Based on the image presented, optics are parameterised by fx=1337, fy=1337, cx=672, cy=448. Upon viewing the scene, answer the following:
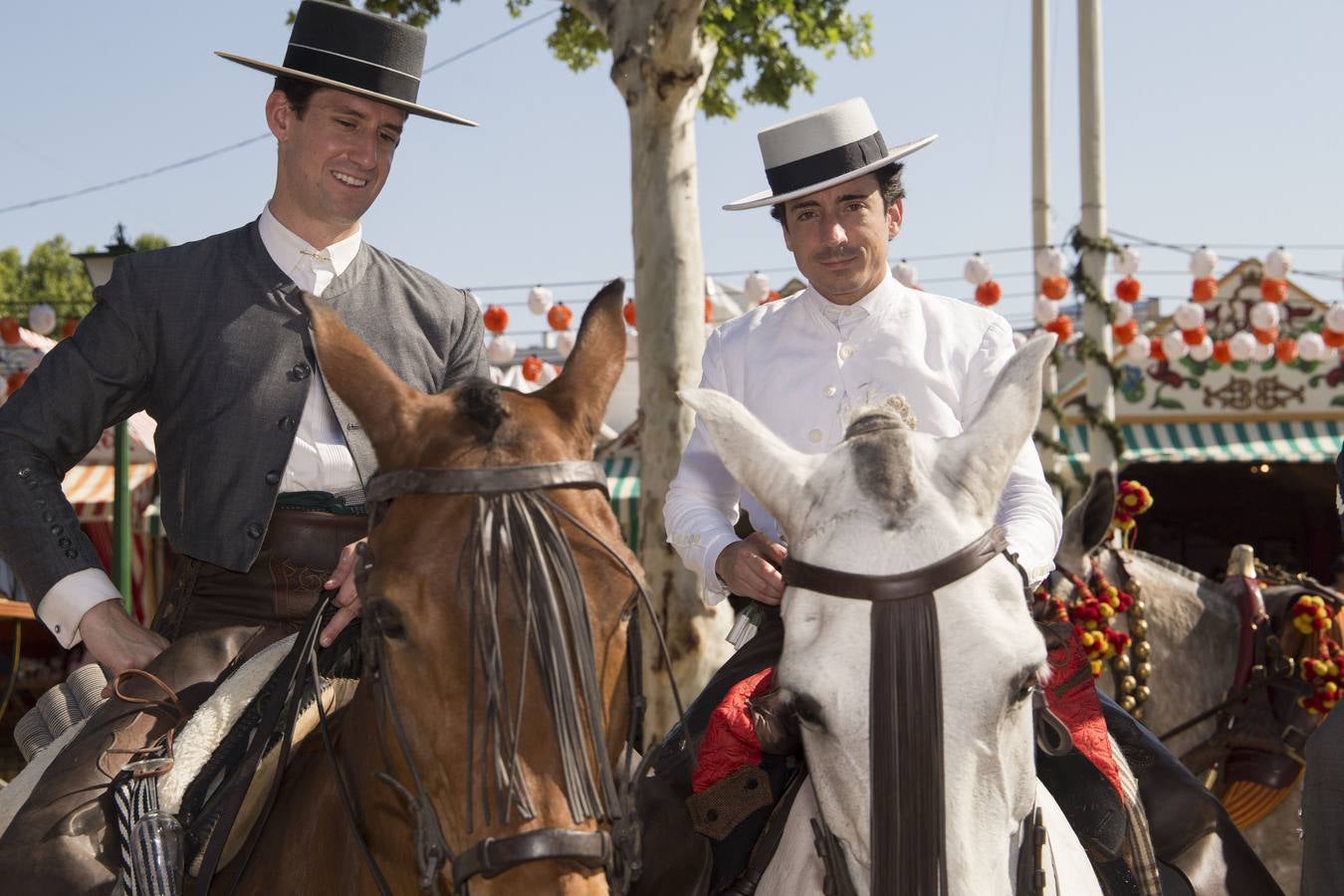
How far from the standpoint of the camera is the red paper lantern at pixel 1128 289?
1491 centimetres

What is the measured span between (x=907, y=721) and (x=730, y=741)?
3.25 ft

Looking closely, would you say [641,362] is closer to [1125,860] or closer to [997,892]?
[1125,860]

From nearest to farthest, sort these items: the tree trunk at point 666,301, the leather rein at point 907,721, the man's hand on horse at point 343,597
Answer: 1. the leather rein at point 907,721
2. the man's hand on horse at point 343,597
3. the tree trunk at point 666,301

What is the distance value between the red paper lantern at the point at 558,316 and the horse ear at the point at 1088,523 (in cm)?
1097

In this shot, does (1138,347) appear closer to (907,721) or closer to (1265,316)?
(1265,316)

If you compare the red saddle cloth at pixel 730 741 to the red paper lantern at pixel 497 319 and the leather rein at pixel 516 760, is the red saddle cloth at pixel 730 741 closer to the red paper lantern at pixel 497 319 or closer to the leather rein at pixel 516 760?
the leather rein at pixel 516 760

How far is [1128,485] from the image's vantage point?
7.68m

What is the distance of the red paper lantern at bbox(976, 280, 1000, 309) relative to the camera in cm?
1560

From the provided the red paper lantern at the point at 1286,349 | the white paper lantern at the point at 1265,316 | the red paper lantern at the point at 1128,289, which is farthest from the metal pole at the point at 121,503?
the red paper lantern at the point at 1286,349

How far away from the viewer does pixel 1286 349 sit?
17203 millimetres

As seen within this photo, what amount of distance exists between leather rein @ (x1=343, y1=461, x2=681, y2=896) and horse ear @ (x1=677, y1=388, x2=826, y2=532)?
0.30 meters

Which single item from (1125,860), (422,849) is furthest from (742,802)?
(422,849)

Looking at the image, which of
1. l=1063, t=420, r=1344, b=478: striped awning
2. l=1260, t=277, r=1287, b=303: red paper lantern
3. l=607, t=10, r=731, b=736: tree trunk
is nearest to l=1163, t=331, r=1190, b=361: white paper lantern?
l=1260, t=277, r=1287, b=303: red paper lantern

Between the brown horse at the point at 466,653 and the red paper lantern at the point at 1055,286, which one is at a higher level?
the brown horse at the point at 466,653
